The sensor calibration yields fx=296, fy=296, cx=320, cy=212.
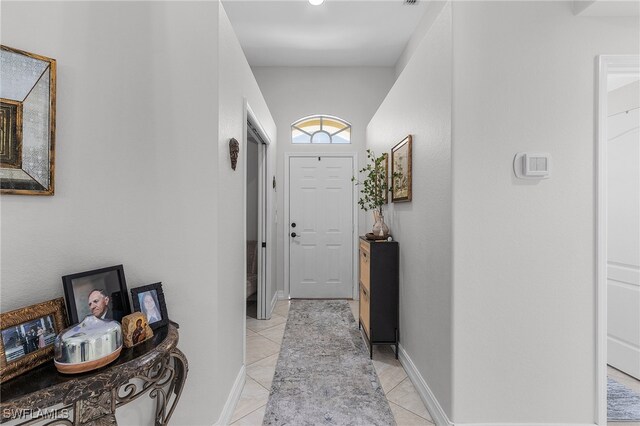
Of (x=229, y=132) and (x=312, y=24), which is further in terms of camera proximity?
(x=312, y=24)

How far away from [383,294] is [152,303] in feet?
5.83

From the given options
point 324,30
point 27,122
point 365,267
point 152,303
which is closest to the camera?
point 27,122

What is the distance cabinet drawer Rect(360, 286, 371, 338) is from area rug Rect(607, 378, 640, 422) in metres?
1.58

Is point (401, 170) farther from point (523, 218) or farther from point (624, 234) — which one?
point (624, 234)

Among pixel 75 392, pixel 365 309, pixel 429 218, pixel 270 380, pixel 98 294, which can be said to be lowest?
pixel 270 380

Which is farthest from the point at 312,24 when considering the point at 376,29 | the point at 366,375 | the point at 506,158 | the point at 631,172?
the point at 366,375

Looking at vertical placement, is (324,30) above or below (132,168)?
above

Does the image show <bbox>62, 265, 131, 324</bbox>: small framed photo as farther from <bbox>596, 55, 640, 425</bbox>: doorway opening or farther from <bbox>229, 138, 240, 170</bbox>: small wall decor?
<bbox>596, 55, 640, 425</bbox>: doorway opening

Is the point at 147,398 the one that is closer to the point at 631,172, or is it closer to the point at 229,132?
the point at 229,132

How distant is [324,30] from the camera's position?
342 centimetres

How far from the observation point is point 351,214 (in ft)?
14.0

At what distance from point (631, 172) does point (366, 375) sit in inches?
102

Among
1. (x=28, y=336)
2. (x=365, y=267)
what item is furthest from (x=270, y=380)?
(x=28, y=336)

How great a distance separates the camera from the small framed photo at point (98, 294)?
1.17m
